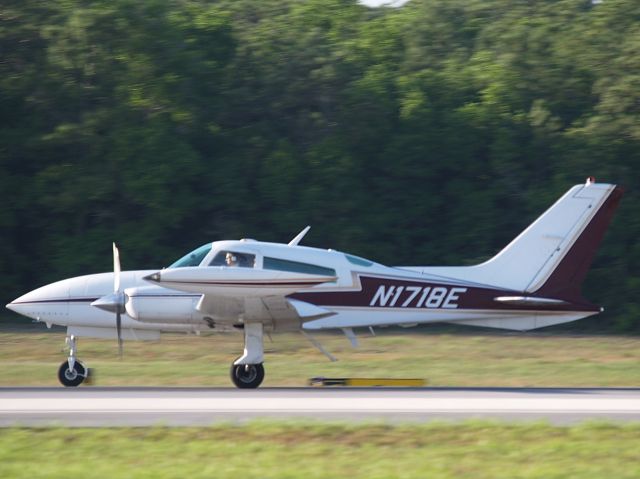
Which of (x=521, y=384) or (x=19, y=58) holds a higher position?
(x=19, y=58)

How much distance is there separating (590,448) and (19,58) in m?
23.1

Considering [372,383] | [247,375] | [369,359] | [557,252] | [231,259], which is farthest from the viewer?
[369,359]

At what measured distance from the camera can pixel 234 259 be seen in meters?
15.3

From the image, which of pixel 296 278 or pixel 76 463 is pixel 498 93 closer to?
pixel 296 278

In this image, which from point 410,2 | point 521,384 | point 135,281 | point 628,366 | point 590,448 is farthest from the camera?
point 410,2

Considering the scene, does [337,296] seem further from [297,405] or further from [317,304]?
[297,405]

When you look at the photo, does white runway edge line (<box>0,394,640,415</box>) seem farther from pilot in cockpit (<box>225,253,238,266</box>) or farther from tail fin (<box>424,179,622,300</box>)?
tail fin (<box>424,179,622,300</box>)

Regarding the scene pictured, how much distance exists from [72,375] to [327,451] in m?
6.65

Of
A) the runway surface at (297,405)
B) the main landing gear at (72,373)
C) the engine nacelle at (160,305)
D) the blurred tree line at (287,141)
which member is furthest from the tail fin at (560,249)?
the blurred tree line at (287,141)

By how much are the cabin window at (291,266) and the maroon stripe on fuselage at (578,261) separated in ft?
11.8

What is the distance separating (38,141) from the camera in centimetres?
2744

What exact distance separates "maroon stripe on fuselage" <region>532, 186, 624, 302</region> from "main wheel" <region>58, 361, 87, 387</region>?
287 inches

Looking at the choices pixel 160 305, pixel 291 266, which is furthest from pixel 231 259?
pixel 160 305

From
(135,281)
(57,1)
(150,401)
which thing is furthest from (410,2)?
(150,401)
